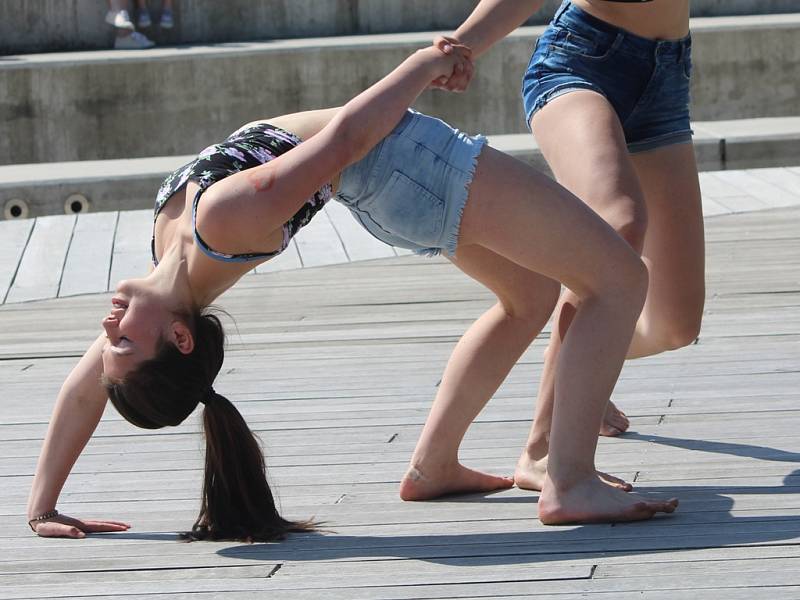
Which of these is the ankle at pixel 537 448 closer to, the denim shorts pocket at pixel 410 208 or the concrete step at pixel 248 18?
the denim shorts pocket at pixel 410 208

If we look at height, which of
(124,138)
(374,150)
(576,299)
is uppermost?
(374,150)

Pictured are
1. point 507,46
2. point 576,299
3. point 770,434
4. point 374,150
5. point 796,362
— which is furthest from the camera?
point 507,46

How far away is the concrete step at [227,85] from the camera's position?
426 inches

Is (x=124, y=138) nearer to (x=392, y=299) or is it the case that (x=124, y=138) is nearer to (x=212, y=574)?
(x=392, y=299)

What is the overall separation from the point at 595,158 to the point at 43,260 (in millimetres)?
3848

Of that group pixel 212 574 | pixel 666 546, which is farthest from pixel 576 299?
pixel 212 574

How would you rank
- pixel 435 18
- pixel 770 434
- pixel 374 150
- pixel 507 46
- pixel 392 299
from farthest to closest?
1. pixel 435 18
2. pixel 507 46
3. pixel 392 299
4. pixel 770 434
5. pixel 374 150

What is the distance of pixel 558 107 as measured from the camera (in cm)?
324

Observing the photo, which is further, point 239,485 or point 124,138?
point 124,138

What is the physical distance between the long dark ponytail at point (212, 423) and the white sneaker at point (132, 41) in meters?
8.86

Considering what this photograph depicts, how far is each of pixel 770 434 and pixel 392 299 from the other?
2.29 m

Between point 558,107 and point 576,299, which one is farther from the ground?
point 558,107

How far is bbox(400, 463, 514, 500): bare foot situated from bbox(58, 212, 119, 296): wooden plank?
10.1 feet

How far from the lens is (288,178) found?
268 centimetres
